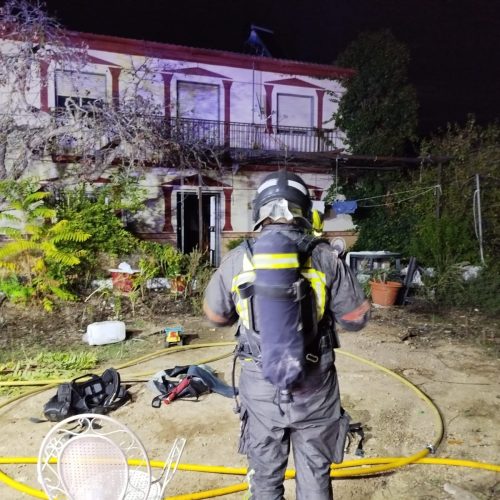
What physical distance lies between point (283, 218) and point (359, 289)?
549 millimetres

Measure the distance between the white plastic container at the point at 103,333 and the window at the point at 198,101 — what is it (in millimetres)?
8615

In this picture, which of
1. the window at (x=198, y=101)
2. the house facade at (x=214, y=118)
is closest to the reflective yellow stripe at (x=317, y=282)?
the house facade at (x=214, y=118)

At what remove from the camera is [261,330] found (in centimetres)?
187

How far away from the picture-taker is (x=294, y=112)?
14.3 metres

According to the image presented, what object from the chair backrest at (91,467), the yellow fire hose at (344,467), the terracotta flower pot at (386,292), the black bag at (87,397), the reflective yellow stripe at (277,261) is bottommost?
the yellow fire hose at (344,467)

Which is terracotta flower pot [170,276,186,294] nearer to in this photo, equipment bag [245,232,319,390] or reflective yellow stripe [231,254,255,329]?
reflective yellow stripe [231,254,255,329]

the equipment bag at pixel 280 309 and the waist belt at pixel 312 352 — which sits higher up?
the equipment bag at pixel 280 309

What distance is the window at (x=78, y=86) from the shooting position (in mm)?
11570

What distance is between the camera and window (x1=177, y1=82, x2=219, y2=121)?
42.8 ft

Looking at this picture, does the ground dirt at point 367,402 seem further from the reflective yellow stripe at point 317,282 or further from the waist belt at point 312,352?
the reflective yellow stripe at point 317,282

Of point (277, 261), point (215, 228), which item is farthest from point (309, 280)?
point (215, 228)

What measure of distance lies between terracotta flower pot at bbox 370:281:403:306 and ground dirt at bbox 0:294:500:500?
2.42 feet

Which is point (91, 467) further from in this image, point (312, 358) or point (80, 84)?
point (80, 84)

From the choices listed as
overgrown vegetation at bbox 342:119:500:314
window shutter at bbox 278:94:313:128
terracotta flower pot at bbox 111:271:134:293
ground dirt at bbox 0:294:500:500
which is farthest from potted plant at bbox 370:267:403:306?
window shutter at bbox 278:94:313:128
